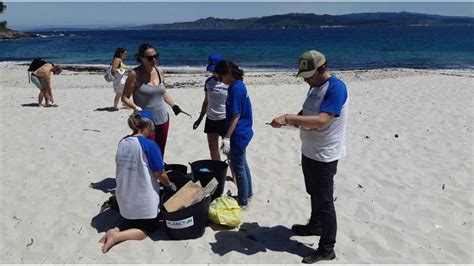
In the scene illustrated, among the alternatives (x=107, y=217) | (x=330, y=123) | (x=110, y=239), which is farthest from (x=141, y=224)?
(x=330, y=123)

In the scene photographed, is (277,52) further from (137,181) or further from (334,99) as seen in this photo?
(334,99)

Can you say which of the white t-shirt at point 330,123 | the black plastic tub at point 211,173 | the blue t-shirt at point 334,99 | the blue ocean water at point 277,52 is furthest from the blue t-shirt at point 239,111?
the blue ocean water at point 277,52

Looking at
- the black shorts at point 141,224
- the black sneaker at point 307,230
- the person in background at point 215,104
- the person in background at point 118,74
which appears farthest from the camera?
the person in background at point 118,74

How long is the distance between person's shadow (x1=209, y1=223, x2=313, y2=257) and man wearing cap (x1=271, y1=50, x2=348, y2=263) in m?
→ 0.27

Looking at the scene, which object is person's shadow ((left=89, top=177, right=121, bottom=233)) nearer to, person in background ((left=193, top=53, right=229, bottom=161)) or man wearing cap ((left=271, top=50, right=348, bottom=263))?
person in background ((left=193, top=53, right=229, bottom=161))

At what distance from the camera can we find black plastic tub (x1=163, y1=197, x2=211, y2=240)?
13.6ft

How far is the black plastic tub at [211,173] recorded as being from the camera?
16.5ft

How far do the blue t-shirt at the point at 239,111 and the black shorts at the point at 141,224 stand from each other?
1174 mm

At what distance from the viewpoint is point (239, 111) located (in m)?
4.57

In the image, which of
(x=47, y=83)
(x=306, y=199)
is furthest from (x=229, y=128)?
(x=47, y=83)

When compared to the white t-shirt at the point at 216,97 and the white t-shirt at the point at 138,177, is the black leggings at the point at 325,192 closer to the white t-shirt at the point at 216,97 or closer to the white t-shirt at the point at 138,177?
the white t-shirt at the point at 138,177

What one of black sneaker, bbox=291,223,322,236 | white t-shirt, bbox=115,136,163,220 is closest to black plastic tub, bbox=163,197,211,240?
white t-shirt, bbox=115,136,163,220

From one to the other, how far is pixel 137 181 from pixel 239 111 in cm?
129

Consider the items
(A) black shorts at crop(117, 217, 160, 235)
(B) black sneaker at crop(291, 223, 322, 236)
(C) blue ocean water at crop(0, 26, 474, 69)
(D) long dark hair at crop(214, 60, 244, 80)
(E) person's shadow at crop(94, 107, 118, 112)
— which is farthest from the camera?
(C) blue ocean water at crop(0, 26, 474, 69)
